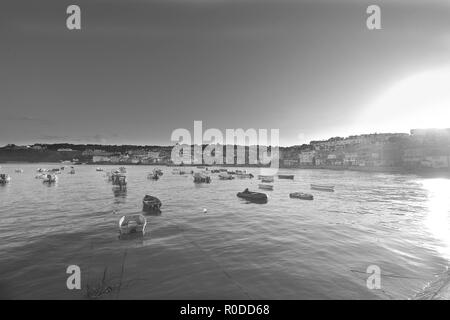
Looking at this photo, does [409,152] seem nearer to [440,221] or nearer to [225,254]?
[440,221]

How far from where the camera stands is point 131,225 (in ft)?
90.6

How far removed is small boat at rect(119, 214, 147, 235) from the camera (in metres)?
27.2

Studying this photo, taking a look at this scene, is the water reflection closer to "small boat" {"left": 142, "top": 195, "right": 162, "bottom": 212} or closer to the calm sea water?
the calm sea water

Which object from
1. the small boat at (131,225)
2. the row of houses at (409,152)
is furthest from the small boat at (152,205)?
the row of houses at (409,152)

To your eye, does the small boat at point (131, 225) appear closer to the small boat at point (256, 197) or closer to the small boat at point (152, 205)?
the small boat at point (152, 205)

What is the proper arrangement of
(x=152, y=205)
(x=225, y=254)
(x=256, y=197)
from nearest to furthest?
(x=225, y=254)
(x=152, y=205)
(x=256, y=197)

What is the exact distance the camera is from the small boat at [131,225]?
2725 cm

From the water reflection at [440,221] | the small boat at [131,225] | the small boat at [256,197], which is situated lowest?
the water reflection at [440,221]

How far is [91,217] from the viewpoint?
36844mm

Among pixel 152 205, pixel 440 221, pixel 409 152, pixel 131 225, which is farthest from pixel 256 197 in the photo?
pixel 409 152

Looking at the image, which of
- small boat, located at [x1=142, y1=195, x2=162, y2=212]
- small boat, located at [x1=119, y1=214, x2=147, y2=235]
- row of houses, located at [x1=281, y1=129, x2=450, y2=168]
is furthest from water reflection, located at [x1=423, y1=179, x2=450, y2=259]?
row of houses, located at [x1=281, y1=129, x2=450, y2=168]

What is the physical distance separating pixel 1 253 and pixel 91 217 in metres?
14.3
